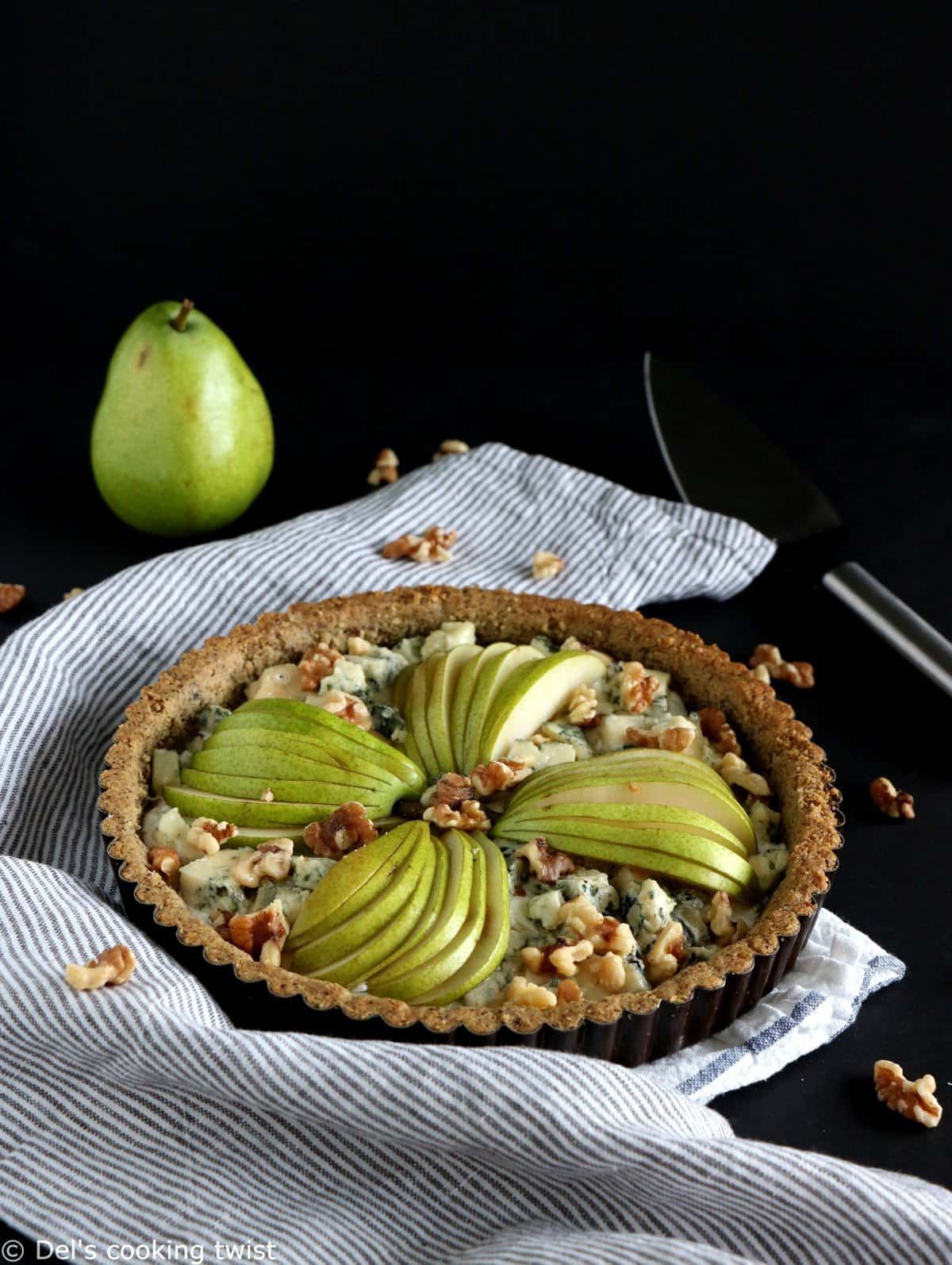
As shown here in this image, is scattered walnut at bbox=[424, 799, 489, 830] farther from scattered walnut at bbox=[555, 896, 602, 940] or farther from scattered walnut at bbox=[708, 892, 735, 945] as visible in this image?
scattered walnut at bbox=[708, 892, 735, 945]

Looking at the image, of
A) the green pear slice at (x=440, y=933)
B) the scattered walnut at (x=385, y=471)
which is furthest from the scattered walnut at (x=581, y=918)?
the scattered walnut at (x=385, y=471)

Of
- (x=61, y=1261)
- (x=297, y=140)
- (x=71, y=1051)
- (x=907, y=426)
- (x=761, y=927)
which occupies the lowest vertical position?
(x=61, y=1261)

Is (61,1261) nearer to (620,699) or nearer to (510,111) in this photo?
(620,699)

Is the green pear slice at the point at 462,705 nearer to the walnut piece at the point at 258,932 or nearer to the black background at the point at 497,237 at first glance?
the walnut piece at the point at 258,932

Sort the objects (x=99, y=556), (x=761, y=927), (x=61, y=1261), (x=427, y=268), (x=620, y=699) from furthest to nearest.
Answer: (x=427, y=268) < (x=99, y=556) < (x=620, y=699) < (x=761, y=927) < (x=61, y=1261)

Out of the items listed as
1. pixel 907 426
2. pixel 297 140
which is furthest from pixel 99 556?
pixel 907 426

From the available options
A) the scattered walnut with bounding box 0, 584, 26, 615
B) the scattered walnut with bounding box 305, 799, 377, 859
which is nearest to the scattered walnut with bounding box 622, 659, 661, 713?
the scattered walnut with bounding box 305, 799, 377, 859
